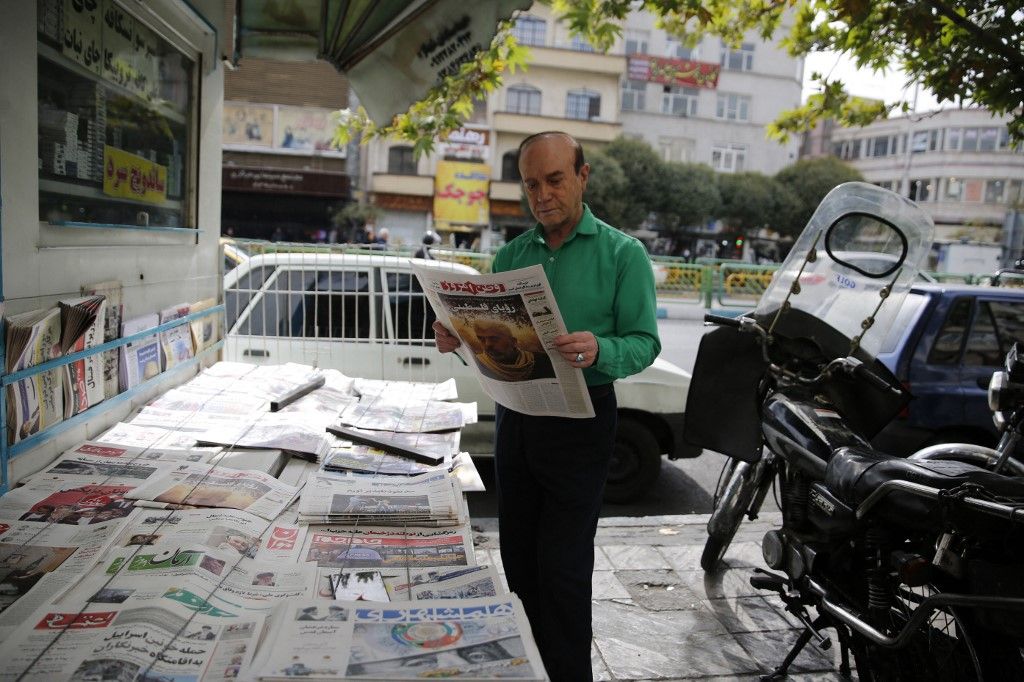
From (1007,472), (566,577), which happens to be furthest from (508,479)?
(1007,472)

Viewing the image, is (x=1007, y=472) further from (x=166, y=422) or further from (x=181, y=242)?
(x=181, y=242)

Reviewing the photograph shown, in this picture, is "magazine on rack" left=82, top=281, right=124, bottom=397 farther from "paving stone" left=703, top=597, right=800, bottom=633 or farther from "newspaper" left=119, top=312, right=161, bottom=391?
"paving stone" left=703, top=597, right=800, bottom=633

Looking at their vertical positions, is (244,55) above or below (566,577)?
above

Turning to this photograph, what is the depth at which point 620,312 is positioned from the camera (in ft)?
7.45

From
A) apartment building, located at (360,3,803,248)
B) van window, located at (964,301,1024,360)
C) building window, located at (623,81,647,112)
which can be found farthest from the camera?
building window, located at (623,81,647,112)

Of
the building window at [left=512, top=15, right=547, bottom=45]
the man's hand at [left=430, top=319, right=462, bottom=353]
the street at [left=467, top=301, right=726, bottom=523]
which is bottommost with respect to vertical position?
the street at [left=467, top=301, right=726, bottom=523]

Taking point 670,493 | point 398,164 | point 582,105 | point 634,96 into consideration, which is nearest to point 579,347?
point 670,493

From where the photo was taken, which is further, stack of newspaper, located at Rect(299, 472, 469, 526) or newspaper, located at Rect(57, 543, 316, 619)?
stack of newspaper, located at Rect(299, 472, 469, 526)

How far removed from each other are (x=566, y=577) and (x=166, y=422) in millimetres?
1785

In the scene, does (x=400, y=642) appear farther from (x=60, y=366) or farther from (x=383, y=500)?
(x=60, y=366)

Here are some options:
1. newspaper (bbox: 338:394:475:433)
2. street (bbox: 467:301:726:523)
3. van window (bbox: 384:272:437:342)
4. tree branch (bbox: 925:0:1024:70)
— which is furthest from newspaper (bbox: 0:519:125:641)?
tree branch (bbox: 925:0:1024:70)

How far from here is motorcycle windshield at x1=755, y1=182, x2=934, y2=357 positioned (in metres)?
3.25

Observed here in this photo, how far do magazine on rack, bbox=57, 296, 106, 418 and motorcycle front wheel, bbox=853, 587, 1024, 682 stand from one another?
8.77ft

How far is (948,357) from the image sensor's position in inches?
205
